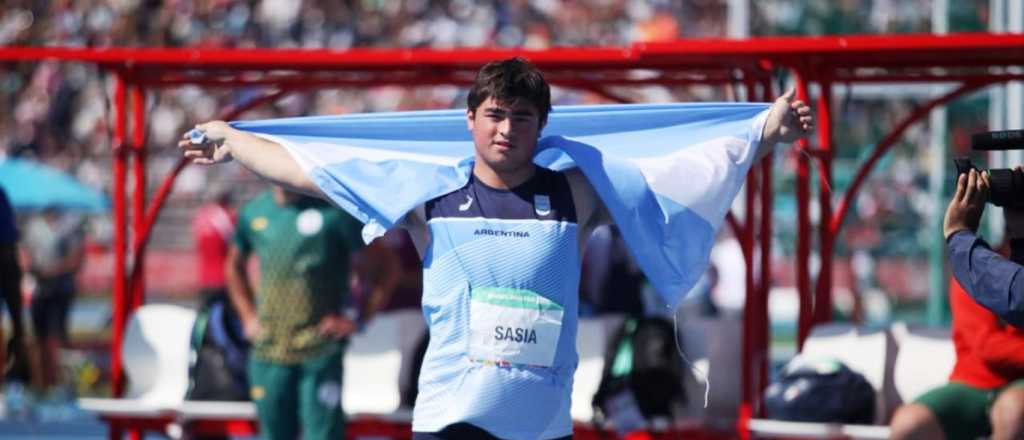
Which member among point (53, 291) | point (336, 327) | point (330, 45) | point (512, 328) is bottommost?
point (53, 291)

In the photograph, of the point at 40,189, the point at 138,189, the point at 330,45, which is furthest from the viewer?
the point at 330,45

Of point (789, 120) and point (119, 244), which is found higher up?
point (789, 120)

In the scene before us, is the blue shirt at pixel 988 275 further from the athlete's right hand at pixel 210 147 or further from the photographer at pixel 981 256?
the athlete's right hand at pixel 210 147

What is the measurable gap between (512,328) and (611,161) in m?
0.74

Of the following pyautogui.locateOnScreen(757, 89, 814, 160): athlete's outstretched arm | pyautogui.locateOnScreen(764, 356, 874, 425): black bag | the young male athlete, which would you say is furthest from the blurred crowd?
the young male athlete

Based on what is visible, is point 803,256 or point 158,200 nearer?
point 803,256

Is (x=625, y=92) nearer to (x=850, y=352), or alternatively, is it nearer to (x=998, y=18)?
(x=998, y=18)

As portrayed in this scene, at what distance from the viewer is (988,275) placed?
509 cm

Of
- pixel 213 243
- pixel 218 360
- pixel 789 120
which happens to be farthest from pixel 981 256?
pixel 213 243

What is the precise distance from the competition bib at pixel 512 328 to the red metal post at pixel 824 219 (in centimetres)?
379

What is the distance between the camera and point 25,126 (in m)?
23.0

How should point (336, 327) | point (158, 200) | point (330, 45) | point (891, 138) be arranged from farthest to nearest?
1. point (330, 45)
2. point (158, 200)
3. point (891, 138)
4. point (336, 327)

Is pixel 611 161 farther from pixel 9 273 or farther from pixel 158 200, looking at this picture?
pixel 158 200

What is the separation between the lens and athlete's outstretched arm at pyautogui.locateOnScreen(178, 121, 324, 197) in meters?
5.65
